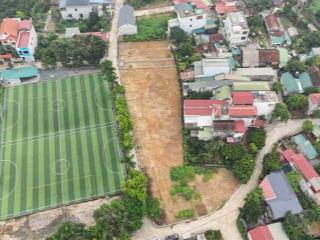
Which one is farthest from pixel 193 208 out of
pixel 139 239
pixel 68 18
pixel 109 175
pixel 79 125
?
pixel 68 18

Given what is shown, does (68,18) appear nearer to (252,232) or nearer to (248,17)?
(248,17)

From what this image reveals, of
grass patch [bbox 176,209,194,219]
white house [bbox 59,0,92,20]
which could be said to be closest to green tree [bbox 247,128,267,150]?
grass patch [bbox 176,209,194,219]

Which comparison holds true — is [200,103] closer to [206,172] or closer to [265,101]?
[265,101]

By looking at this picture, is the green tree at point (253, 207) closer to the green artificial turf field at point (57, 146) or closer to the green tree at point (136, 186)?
the green tree at point (136, 186)

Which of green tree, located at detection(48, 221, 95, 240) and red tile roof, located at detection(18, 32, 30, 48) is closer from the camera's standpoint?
green tree, located at detection(48, 221, 95, 240)

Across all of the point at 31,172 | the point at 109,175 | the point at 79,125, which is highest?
the point at 79,125

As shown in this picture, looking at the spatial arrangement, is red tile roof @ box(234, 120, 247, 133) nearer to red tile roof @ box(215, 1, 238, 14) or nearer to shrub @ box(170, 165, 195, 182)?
shrub @ box(170, 165, 195, 182)
